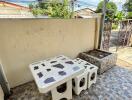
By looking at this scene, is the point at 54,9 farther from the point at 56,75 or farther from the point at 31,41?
the point at 56,75

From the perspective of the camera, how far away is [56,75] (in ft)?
4.83

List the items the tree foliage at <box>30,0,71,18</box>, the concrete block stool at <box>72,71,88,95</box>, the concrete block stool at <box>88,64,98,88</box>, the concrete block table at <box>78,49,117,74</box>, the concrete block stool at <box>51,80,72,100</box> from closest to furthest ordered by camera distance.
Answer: the concrete block stool at <box>51,80,72,100</box>, the concrete block stool at <box>72,71,88,95</box>, the concrete block stool at <box>88,64,98,88</box>, the concrete block table at <box>78,49,117,74</box>, the tree foliage at <box>30,0,71,18</box>

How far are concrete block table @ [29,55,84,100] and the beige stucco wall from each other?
41cm

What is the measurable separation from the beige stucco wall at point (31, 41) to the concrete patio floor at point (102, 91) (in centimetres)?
24

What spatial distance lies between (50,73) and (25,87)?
847 mm

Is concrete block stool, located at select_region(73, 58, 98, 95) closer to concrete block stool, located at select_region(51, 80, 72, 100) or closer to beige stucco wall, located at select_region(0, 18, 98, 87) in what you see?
concrete block stool, located at select_region(51, 80, 72, 100)

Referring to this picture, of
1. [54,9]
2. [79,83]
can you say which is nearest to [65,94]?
[79,83]

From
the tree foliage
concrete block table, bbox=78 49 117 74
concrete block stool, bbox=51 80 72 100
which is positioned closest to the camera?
concrete block stool, bbox=51 80 72 100

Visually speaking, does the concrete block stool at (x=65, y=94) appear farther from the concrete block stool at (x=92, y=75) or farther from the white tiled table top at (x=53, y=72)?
the concrete block stool at (x=92, y=75)

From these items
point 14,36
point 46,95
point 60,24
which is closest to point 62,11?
point 60,24

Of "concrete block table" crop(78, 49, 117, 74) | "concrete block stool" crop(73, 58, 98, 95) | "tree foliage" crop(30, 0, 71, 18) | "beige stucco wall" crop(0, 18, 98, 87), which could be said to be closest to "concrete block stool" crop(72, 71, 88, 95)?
"concrete block stool" crop(73, 58, 98, 95)

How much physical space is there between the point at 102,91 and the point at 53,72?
3.23 ft

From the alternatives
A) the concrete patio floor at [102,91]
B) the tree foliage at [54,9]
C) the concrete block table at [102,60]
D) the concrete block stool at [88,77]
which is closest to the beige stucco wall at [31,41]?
the concrete patio floor at [102,91]

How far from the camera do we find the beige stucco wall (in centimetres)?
181
